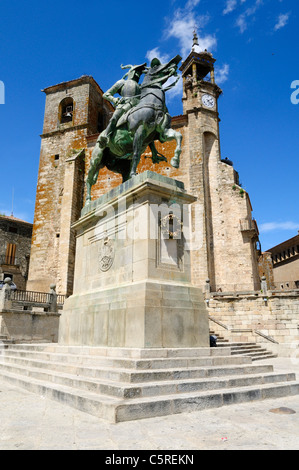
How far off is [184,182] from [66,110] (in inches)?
592

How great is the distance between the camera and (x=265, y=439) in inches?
107

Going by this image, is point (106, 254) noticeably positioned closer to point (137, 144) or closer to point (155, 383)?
point (137, 144)

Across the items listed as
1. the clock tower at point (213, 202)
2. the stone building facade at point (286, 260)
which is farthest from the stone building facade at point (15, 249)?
the stone building facade at point (286, 260)

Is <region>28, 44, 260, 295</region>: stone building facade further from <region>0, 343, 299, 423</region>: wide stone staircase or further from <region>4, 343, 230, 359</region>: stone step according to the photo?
<region>0, 343, 299, 423</region>: wide stone staircase

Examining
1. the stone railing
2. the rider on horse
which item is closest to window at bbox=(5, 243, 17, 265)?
the stone railing

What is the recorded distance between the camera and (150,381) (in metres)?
4.17

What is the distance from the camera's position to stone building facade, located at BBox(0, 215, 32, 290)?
3588 centimetres

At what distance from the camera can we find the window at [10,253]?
36000 mm

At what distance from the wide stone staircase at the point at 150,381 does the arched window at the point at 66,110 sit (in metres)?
28.9

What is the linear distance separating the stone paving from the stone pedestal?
1.90m

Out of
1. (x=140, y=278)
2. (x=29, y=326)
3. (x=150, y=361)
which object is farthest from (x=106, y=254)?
(x=29, y=326)
